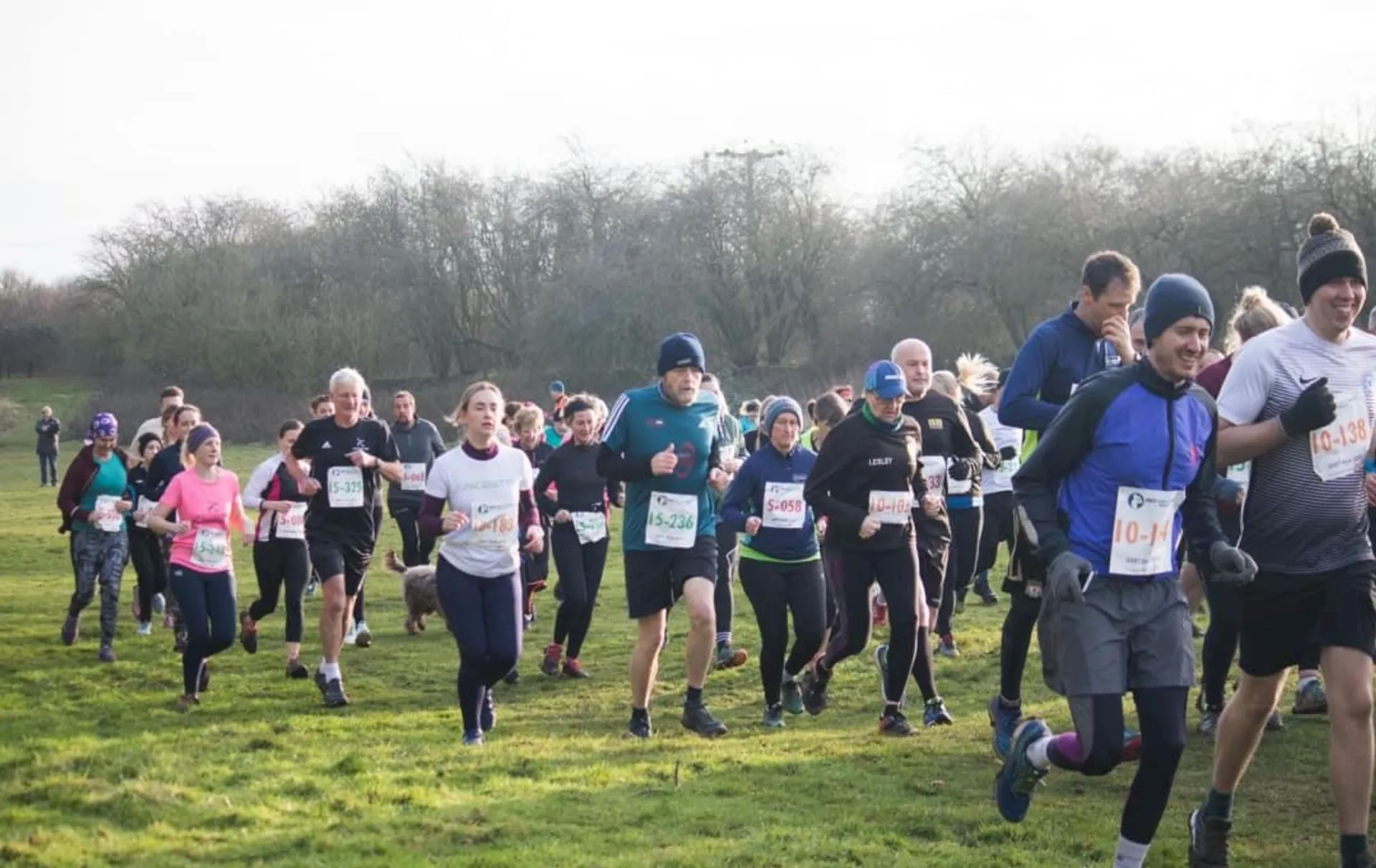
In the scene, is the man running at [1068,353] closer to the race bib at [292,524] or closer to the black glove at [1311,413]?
the black glove at [1311,413]

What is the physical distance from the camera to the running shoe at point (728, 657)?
1066 cm

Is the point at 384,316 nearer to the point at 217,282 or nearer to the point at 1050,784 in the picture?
the point at 217,282

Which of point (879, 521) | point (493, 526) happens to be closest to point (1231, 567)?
point (879, 521)

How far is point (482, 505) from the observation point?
8.62 m

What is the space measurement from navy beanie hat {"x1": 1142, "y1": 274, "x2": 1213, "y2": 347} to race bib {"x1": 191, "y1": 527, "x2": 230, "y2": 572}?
7.11 m

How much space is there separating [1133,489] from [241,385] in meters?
57.4

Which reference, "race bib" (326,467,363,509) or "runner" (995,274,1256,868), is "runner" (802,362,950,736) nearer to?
"runner" (995,274,1256,868)

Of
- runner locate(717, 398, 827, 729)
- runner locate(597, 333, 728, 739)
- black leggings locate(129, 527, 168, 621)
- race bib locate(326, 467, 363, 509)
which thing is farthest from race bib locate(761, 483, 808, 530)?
black leggings locate(129, 527, 168, 621)

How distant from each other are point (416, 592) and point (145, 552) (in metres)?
2.71

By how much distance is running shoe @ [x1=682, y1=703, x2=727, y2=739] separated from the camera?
29.7 feet

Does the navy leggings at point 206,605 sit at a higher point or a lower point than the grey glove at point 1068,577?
lower

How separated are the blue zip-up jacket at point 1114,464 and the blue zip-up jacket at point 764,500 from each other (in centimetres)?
377

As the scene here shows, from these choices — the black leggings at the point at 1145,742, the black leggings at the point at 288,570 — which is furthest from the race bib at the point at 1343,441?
the black leggings at the point at 288,570

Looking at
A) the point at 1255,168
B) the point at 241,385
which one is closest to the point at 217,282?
the point at 241,385
